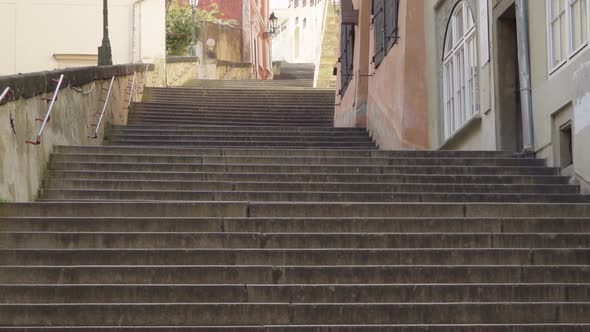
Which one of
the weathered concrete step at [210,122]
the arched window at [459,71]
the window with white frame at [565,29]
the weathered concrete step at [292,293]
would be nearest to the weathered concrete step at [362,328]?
the weathered concrete step at [292,293]

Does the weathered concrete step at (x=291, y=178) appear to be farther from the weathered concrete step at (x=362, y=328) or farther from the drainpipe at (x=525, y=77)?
the weathered concrete step at (x=362, y=328)

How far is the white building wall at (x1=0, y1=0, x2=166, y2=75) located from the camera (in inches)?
1326

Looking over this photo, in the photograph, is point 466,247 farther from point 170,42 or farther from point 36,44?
point 170,42

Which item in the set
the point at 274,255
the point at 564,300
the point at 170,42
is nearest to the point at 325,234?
the point at 274,255

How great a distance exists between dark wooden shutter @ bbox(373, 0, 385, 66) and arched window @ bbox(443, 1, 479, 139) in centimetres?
304

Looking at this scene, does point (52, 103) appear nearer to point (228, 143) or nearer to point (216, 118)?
point (228, 143)

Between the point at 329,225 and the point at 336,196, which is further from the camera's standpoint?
the point at 336,196

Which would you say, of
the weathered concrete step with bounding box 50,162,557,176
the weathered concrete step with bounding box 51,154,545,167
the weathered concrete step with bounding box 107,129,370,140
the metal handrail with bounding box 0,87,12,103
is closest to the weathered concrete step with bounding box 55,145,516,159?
the weathered concrete step with bounding box 51,154,545,167

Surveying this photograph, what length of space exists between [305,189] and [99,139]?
772 cm

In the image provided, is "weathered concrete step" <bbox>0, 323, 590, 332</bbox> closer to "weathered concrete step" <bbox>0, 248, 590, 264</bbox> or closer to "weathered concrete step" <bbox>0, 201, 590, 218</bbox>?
"weathered concrete step" <bbox>0, 248, 590, 264</bbox>

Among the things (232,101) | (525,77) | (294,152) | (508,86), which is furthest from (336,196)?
(232,101)

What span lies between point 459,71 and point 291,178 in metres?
5.46

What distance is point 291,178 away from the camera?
42.8ft

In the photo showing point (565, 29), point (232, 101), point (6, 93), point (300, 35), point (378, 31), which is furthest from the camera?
point (300, 35)
